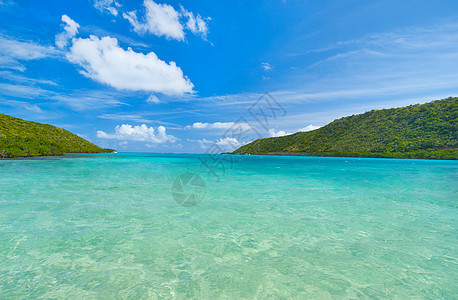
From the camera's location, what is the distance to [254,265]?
6.32 metres

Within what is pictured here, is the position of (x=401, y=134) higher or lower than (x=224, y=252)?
higher

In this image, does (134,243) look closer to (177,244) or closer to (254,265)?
(177,244)

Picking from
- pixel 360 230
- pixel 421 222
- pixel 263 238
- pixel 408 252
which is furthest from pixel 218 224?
pixel 421 222

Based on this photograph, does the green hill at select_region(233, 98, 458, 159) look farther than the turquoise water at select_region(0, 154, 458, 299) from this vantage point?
Yes

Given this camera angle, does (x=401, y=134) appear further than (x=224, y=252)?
Yes

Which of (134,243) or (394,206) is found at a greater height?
(134,243)

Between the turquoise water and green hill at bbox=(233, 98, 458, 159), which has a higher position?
green hill at bbox=(233, 98, 458, 159)

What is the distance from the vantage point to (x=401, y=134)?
5428 inches

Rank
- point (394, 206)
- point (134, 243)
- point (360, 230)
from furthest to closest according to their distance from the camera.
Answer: point (394, 206) → point (360, 230) → point (134, 243)

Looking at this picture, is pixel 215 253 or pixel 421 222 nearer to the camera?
pixel 215 253

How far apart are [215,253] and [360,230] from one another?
7.02m

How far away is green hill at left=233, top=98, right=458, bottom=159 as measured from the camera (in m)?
118

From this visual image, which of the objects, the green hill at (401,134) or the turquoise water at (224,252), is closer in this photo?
the turquoise water at (224,252)

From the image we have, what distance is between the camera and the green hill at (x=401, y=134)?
11832 centimetres
